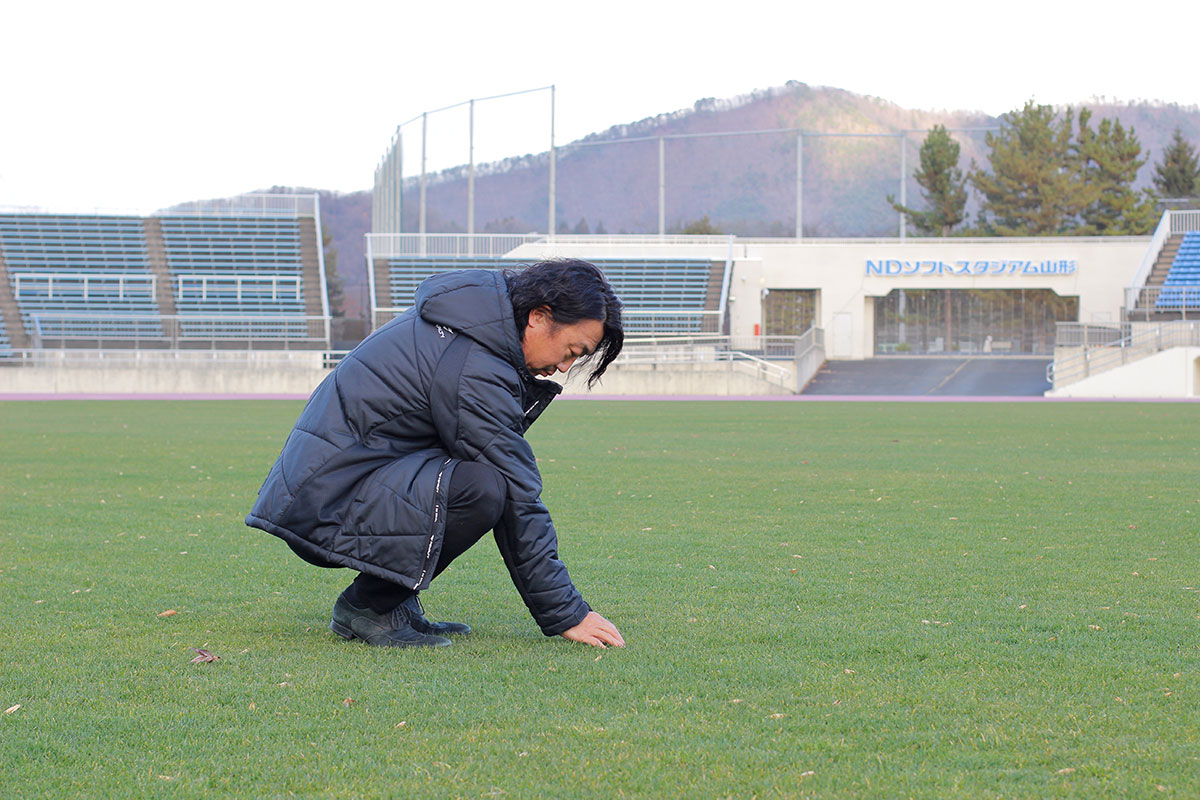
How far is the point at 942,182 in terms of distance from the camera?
194 feet

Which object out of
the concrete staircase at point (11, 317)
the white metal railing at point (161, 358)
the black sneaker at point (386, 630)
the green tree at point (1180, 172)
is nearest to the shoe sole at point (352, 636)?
the black sneaker at point (386, 630)

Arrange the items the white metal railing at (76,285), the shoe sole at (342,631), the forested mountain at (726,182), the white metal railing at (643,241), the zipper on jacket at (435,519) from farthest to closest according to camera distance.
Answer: the forested mountain at (726,182)
the white metal railing at (643,241)
the white metal railing at (76,285)
the shoe sole at (342,631)
the zipper on jacket at (435,519)

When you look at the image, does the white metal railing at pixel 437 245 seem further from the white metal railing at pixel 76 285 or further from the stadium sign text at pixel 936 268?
the stadium sign text at pixel 936 268

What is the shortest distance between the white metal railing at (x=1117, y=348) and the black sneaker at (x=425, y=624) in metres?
30.9

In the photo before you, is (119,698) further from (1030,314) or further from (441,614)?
(1030,314)

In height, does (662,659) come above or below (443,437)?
below

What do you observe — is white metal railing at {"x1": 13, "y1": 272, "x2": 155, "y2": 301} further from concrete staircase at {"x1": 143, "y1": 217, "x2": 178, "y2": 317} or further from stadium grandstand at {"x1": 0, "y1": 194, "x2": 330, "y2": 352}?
concrete staircase at {"x1": 143, "y1": 217, "x2": 178, "y2": 317}

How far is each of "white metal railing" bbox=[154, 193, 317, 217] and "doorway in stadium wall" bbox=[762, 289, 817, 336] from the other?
1714 centimetres

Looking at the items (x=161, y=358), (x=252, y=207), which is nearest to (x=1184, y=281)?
(x=252, y=207)

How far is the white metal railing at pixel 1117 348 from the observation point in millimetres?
31891

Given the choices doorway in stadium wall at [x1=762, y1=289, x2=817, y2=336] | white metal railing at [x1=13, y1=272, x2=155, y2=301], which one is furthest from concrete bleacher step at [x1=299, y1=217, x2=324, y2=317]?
doorway in stadium wall at [x1=762, y1=289, x2=817, y2=336]

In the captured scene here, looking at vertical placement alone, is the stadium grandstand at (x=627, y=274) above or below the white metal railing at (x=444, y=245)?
below

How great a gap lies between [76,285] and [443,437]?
4061 cm

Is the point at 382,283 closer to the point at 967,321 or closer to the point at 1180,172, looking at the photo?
the point at 967,321
